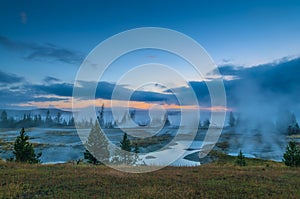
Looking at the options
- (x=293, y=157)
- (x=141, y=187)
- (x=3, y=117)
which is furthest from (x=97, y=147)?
(x=3, y=117)

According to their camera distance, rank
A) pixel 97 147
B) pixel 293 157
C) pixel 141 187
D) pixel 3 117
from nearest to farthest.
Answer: pixel 141 187
pixel 293 157
pixel 97 147
pixel 3 117

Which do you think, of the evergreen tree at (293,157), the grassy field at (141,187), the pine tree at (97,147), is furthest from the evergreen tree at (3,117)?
the evergreen tree at (293,157)

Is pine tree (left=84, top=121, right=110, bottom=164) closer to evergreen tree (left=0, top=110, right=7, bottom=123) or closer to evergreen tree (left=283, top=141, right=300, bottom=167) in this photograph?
evergreen tree (left=283, top=141, right=300, bottom=167)

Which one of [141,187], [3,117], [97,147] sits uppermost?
[3,117]

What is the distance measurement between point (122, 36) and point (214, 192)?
1357 centimetres

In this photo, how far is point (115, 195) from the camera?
11859mm

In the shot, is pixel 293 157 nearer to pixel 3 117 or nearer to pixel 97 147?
pixel 97 147

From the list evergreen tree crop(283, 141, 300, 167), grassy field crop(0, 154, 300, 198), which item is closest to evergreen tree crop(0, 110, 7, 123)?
grassy field crop(0, 154, 300, 198)

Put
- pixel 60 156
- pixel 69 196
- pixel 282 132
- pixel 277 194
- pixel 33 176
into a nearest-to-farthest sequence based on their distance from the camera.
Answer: pixel 69 196 → pixel 277 194 → pixel 33 176 → pixel 60 156 → pixel 282 132

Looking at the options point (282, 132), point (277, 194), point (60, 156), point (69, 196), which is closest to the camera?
point (69, 196)

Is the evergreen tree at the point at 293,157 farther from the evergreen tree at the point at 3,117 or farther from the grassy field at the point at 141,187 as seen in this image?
the evergreen tree at the point at 3,117

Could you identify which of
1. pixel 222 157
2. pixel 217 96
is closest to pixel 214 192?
pixel 217 96

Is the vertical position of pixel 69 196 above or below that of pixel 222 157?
above

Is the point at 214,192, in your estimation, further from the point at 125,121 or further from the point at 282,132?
the point at 282,132
